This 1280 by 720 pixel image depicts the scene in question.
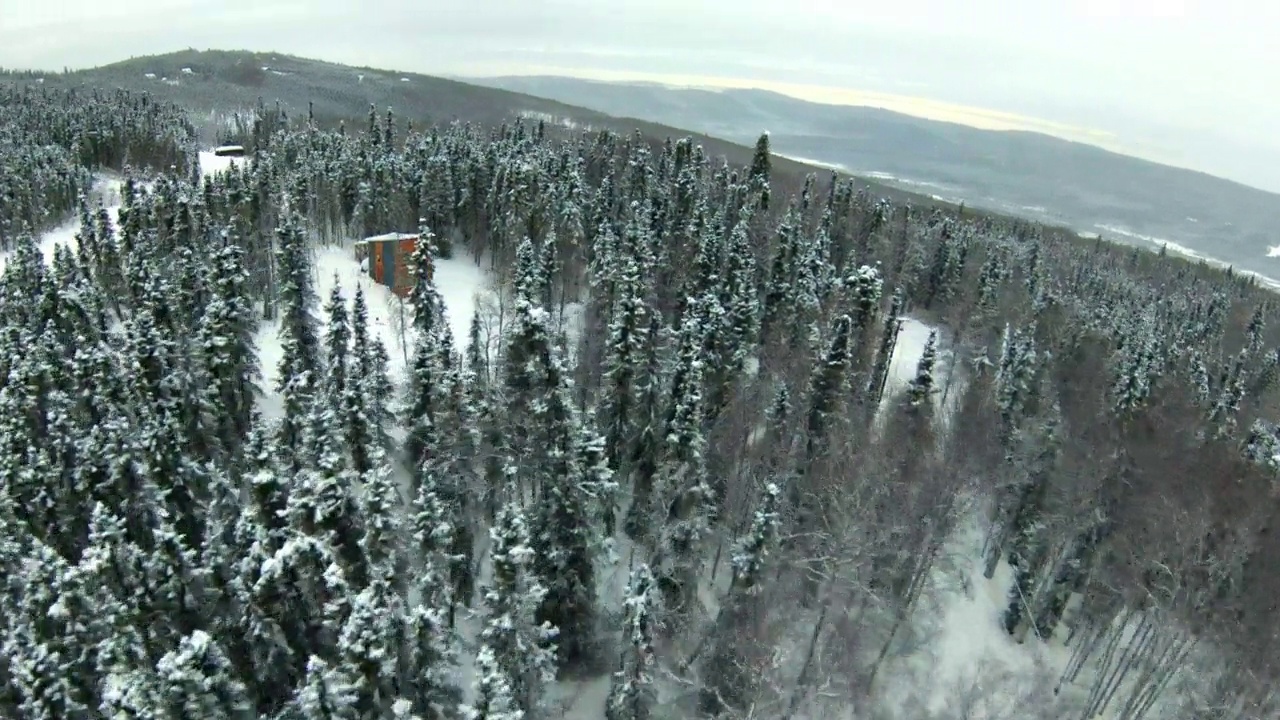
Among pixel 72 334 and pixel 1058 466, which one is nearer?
pixel 1058 466

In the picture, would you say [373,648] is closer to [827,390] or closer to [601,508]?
[601,508]

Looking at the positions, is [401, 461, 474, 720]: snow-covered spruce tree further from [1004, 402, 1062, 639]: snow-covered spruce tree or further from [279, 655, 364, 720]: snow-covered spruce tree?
[1004, 402, 1062, 639]: snow-covered spruce tree

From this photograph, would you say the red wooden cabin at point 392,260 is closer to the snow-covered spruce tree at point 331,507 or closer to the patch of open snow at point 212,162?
the snow-covered spruce tree at point 331,507

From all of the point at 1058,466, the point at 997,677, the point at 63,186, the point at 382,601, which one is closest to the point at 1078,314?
the point at 1058,466

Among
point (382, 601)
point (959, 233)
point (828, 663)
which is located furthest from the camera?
point (959, 233)

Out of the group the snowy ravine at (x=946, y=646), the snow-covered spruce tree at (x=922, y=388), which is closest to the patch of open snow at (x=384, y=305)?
the snowy ravine at (x=946, y=646)

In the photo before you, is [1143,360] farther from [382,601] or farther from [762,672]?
[382,601]

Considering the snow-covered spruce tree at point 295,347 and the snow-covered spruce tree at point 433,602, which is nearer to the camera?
the snow-covered spruce tree at point 433,602
